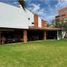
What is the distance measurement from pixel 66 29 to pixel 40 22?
731 centimetres

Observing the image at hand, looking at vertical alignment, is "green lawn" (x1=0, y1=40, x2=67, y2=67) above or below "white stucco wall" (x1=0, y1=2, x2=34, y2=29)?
below

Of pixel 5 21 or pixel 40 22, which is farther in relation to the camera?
pixel 40 22

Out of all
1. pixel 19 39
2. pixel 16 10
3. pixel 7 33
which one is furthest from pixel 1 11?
pixel 19 39

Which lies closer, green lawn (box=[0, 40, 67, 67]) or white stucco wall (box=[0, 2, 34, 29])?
green lawn (box=[0, 40, 67, 67])

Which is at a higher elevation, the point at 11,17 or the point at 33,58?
the point at 11,17

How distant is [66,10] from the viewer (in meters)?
64.9

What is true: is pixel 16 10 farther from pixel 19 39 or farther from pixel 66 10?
pixel 66 10

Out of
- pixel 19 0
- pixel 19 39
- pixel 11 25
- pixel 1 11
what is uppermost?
pixel 19 0

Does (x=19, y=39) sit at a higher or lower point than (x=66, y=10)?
lower

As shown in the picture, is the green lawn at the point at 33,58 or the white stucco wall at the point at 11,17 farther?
the white stucco wall at the point at 11,17

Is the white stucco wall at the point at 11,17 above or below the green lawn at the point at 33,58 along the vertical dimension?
above

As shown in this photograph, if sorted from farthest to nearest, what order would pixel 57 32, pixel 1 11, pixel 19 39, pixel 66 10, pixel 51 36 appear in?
pixel 66 10 < pixel 51 36 < pixel 57 32 < pixel 19 39 < pixel 1 11

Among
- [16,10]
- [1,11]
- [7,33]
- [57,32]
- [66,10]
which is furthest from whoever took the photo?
[66,10]

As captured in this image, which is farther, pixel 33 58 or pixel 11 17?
pixel 11 17
